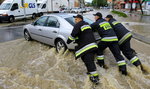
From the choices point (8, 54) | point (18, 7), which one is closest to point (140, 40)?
point (8, 54)

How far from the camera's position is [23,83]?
4.07m

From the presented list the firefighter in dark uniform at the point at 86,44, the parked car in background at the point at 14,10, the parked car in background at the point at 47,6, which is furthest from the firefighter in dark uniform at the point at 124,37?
the parked car in background at the point at 47,6

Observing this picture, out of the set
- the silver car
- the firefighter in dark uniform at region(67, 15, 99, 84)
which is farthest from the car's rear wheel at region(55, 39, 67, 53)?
the firefighter in dark uniform at region(67, 15, 99, 84)

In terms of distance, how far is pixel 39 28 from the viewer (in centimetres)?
683

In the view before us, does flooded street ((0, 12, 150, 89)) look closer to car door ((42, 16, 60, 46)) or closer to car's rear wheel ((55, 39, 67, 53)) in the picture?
car's rear wheel ((55, 39, 67, 53))

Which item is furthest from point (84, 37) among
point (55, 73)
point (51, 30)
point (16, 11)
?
point (16, 11)

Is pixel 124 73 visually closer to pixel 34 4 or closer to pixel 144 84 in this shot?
pixel 144 84

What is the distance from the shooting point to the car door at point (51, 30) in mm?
5922

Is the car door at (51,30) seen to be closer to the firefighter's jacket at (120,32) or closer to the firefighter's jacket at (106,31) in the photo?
the firefighter's jacket at (106,31)

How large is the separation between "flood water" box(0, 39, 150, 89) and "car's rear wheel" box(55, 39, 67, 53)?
0.19 meters

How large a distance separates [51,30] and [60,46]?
0.74 metres

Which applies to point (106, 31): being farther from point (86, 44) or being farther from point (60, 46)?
point (60, 46)

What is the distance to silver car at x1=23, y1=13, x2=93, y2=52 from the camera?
5.52 meters

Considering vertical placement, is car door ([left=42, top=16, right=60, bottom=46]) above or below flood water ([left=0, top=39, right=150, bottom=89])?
above
